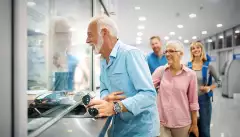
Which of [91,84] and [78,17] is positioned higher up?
[78,17]

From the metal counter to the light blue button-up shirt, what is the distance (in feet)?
0.52

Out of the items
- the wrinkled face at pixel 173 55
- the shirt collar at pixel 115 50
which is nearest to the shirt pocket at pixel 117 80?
the shirt collar at pixel 115 50

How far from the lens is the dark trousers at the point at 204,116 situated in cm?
273

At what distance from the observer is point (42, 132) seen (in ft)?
4.20

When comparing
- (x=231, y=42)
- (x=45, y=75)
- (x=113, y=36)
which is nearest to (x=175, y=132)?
(x=113, y=36)

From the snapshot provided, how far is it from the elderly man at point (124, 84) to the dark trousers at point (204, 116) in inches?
59.7

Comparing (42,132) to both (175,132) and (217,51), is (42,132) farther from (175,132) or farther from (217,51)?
(217,51)

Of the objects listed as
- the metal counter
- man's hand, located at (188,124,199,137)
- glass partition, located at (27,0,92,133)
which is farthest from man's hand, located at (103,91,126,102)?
man's hand, located at (188,124,199,137)

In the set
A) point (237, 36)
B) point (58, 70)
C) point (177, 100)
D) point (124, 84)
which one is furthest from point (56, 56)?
point (237, 36)

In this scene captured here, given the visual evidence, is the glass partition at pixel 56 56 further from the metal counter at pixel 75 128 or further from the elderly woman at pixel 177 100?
the elderly woman at pixel 177 100

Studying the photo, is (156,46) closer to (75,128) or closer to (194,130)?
(194,130)

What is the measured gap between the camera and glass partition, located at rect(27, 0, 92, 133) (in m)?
1.89

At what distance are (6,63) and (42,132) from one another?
61cm

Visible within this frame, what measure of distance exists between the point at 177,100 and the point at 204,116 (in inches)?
32.2
